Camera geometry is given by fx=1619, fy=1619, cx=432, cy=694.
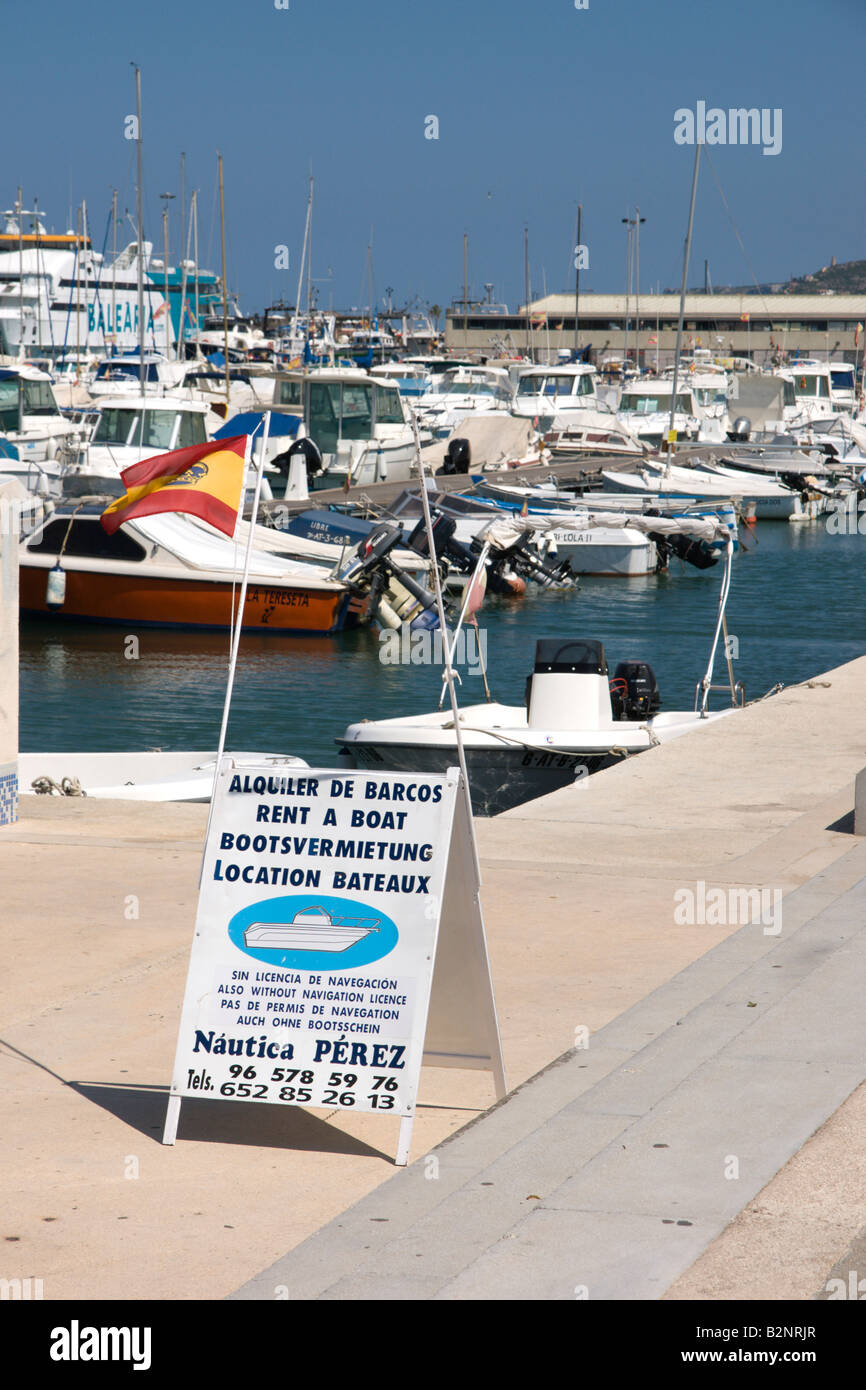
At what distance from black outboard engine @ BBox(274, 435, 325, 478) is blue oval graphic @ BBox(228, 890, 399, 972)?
32255mm

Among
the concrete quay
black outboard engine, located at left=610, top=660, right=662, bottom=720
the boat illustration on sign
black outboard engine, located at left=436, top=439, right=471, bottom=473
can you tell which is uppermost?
black outboard engine, located at left=436, top=439, right=471, bottom=473

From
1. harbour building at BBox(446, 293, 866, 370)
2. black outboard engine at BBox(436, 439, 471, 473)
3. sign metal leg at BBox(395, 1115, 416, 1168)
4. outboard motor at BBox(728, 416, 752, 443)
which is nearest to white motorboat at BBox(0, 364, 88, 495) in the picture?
black outboard engine at BBox(436, 439, 471, 473)

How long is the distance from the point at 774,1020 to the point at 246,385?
49528 mm

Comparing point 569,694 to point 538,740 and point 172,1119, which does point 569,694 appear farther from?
point 172,1119

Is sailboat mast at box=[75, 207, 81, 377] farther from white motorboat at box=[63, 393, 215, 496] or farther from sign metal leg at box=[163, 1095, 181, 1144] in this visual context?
sign metal leg at box=[163, 1095, 181, 1144]

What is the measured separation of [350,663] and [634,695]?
10.0 meters

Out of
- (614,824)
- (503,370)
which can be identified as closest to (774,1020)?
(614,824)

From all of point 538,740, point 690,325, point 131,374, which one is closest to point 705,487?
point 131,374

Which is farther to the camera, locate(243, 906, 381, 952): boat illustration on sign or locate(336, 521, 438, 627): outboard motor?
locate(336, 521, 438, 627): outboard motor

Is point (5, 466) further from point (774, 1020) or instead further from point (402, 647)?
point (774, 1020)

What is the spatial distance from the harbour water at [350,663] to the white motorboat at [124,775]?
3.44 metres

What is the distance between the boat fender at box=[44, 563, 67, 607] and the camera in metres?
26.5

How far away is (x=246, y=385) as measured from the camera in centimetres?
5394

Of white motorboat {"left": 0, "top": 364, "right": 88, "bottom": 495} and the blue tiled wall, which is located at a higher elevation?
white motorboat {"left": 0, "top": 364, "right": 88, "bottom": 495}
